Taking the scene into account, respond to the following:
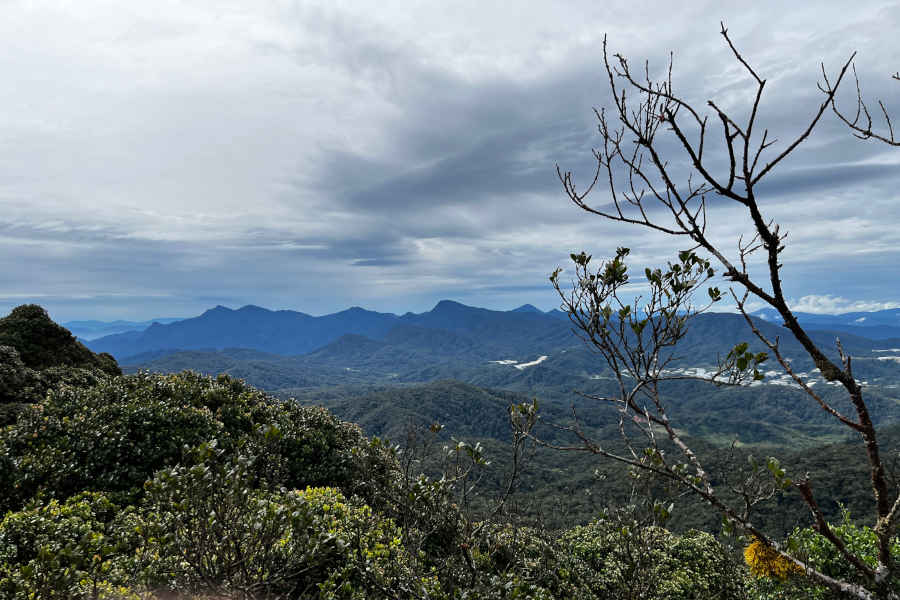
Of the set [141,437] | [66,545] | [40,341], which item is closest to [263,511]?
[66,545]

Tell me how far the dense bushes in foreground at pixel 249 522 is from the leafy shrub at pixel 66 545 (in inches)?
1.6

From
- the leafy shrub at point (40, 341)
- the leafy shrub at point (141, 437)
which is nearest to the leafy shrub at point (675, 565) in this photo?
the leafy shrub at point (141, 437)

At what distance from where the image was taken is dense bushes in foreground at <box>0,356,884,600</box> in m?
4.86

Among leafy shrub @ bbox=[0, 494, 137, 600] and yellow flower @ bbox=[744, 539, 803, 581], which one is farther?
yellow flower @ bbox=[744, 539, 803, 581]

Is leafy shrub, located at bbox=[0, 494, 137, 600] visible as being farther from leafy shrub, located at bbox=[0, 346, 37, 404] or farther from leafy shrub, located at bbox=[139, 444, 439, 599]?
leafy shrub, located at bbox=[0, 346, 37, 404]

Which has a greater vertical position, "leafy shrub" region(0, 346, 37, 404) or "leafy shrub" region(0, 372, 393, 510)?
"leafy shrub" region(0, 346, 37, 404)

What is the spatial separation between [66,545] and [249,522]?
349 centimetres

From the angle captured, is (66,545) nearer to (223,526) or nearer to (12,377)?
(223,526)

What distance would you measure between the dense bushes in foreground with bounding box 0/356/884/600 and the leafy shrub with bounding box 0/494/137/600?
0.04 metres

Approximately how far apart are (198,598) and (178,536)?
1.90 meters

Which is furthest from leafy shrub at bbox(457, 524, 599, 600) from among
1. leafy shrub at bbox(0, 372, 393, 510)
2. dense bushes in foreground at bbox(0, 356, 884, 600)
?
leafy shrub at bbox(0, 372, 393, 510)

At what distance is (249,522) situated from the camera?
486 cm

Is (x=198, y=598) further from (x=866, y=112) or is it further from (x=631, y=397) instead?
(x=866, y=112)

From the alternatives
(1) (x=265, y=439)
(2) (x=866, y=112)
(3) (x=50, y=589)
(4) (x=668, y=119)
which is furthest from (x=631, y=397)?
(3) (x=50, y=589)
